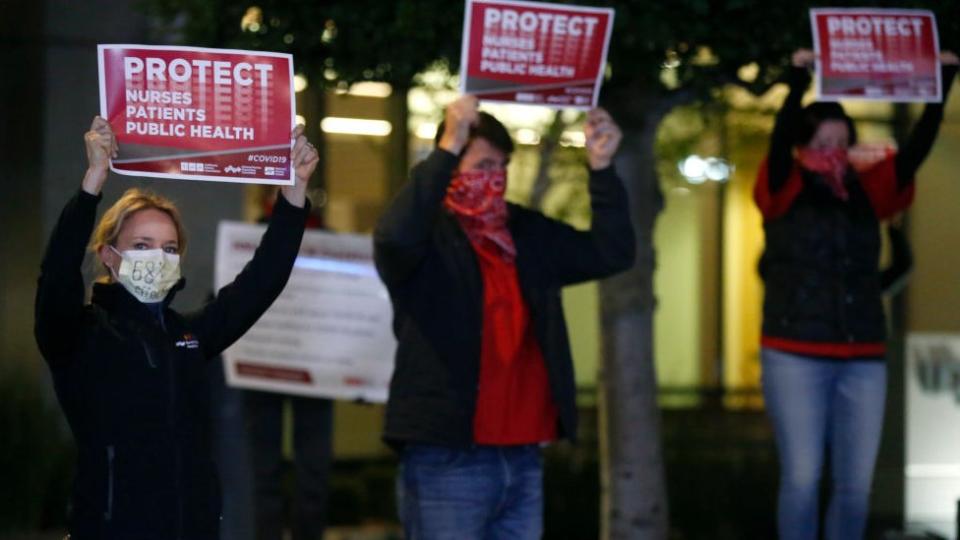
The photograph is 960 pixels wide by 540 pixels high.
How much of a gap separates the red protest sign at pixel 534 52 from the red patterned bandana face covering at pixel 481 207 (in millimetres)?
262

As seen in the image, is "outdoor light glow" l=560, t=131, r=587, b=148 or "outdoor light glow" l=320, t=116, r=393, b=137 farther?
"outdoor light glow" l=320, t=116, r=393, b=137

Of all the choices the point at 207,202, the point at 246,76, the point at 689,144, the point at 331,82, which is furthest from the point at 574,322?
the point at 246,76

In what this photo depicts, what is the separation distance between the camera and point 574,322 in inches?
440

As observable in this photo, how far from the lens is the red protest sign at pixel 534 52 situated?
4852 mm

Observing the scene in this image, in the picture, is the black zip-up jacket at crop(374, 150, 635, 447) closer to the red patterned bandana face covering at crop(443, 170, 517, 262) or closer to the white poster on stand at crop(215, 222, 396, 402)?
the red patterned bandana face covering at crop(443, 170, 517, 262)

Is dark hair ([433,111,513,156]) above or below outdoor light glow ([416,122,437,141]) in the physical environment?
below

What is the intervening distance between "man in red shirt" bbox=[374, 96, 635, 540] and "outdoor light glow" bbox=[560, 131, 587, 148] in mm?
2554

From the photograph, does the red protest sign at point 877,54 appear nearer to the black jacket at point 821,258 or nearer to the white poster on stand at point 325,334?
the black jacket at point 821,258

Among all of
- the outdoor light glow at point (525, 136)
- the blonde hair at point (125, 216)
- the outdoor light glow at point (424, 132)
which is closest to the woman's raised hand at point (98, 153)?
the blonde hair at point (125, 216)

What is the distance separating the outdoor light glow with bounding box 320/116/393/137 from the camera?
10414 millimetres

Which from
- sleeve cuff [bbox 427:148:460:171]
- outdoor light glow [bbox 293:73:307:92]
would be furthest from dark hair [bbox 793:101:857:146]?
outdoor light glow [bbox 293:73:307:92]

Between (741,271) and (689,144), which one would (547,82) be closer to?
(689,144)

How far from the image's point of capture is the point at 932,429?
8.55 metres

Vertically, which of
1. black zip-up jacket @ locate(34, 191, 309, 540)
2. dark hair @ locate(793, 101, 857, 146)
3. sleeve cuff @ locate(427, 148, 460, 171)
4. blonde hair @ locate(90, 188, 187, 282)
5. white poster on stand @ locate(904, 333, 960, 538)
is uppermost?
dark hair @ locate(793, 101, 857, 146)
